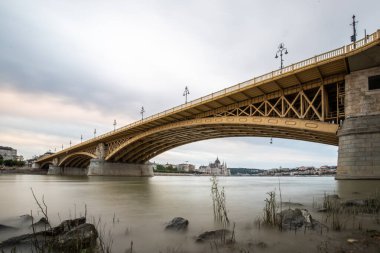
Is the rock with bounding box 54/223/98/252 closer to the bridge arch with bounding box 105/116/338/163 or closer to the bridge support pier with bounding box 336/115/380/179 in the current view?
the bridge support pier with bounding box 336/115/380/179

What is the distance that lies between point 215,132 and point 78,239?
138 ft

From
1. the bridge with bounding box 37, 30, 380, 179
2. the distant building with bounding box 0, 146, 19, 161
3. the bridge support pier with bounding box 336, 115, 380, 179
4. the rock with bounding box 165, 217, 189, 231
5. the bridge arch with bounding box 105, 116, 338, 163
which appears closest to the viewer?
the rock with bounding box 165, 217, 189, 231

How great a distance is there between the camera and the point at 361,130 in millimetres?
18969

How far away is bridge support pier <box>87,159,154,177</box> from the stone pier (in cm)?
4847

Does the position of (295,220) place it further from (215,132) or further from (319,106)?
(215,132)

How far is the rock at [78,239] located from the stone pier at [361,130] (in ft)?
61.8

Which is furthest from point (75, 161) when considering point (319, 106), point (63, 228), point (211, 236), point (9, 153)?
point (9, 153)

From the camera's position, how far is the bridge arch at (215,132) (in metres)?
25.7

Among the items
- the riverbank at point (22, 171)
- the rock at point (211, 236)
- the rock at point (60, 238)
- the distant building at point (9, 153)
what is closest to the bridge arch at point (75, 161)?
the riverbank at point (22, 171)

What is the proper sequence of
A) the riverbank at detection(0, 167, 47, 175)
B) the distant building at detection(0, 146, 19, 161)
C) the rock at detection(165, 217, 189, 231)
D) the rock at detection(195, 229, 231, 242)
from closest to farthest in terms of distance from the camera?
the rock at detection(195, 229, 231, 242) → the rock at detection(165, 217, 189, 231) → the riverbank at detection(0, 167, 47, 175) → the distant building at detection(0, 146, 19, 161)

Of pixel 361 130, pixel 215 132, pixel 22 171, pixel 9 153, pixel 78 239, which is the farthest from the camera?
pixel 9 153

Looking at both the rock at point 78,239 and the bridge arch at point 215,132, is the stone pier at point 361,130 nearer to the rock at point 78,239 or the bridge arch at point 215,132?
the bridge arch at point 215,132

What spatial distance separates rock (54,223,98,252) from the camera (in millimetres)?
3707

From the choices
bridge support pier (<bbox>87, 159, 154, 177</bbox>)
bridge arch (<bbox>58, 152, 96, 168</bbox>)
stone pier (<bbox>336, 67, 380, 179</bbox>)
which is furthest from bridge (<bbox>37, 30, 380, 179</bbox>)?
bridge arch (<bbox>58, 152, 96, 168</bbox>)
